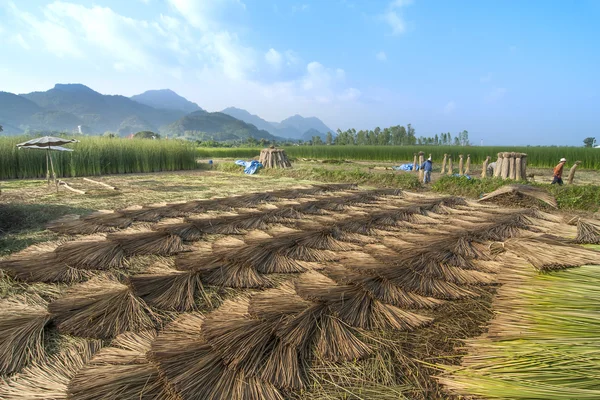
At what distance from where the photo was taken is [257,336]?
1608 mm

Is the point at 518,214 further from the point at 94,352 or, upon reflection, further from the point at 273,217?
the point at 94,352

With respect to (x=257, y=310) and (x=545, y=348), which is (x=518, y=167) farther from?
(x=257, y=310)

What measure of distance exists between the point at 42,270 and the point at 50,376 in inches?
60.2

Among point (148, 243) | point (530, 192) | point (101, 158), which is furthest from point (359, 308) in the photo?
point (101, 158)

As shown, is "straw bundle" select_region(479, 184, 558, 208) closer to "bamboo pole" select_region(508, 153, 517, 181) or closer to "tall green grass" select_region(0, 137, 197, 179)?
"bamboo pole" select_region(508, 153, 517, 181)

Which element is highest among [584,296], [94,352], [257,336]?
[584,296]

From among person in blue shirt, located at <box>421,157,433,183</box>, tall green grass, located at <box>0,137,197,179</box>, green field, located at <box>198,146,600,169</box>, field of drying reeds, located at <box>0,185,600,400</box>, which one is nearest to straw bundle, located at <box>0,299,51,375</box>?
field of drying reeds, located at <box>0,185,600,400</box>

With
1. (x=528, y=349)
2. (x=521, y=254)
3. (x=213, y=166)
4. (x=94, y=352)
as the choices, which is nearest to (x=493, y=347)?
(x=528, y=349)

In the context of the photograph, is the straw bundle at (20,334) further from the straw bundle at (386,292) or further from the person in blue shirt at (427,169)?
the person in blue shirt at (427,169)

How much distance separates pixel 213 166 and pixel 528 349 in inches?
603

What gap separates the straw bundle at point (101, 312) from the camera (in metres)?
1.85

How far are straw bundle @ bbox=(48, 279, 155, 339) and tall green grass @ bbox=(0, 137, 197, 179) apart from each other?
10954mm

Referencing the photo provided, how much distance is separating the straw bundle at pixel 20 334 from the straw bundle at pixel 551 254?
2.65 meters

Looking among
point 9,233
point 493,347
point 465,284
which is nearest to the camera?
point 493,347
